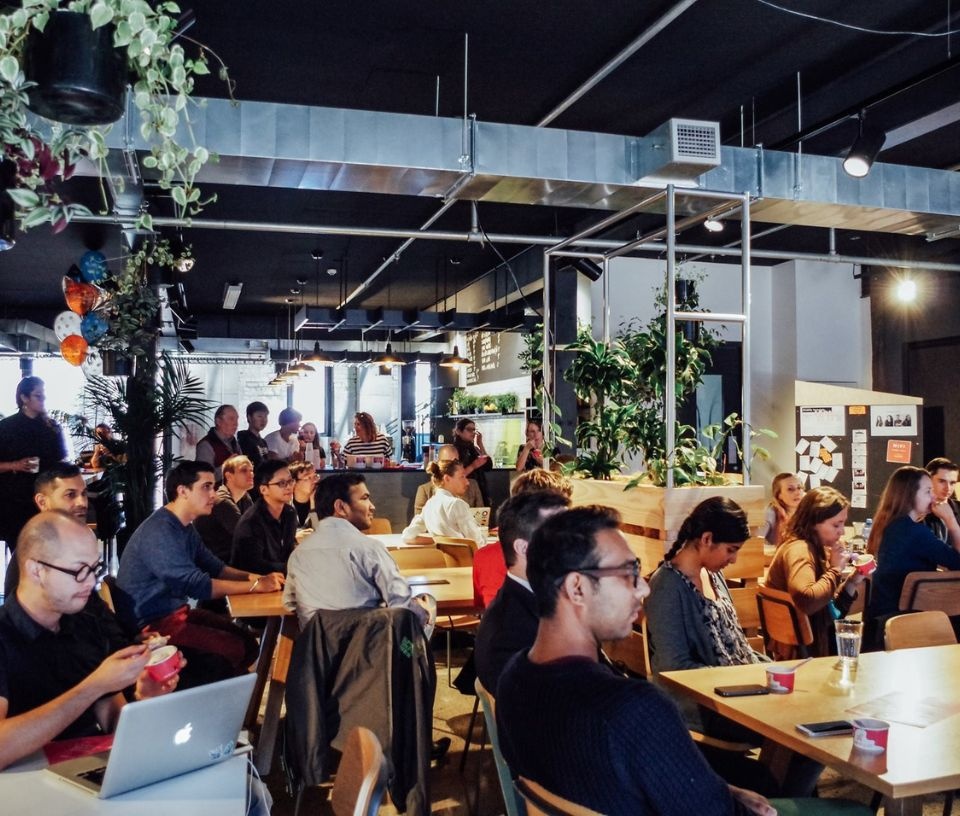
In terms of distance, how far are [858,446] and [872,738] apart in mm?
7128

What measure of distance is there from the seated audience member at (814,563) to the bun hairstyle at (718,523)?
3.93ft

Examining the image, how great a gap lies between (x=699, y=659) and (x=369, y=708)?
3.90ft

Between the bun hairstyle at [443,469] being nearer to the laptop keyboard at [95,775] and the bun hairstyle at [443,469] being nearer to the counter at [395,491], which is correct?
the counter at [395,491]

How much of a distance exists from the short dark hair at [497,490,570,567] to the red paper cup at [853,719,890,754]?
48.1 inches

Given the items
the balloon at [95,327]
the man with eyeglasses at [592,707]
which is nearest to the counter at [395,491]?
the balloon at [95,327]

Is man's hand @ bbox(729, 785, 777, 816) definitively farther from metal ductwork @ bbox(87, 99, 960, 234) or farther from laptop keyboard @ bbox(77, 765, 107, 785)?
metal ductwork @ bbox(87, 99, 960, 234)

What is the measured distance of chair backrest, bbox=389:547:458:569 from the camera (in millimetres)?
5203

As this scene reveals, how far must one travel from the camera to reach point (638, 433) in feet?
18.0

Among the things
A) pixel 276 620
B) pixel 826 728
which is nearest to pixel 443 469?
pixel 276 620

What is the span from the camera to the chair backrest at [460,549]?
5629 millimetres

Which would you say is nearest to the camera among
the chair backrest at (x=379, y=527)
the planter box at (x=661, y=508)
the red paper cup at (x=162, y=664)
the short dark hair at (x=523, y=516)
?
the red paper cup at (x=162, y=664)

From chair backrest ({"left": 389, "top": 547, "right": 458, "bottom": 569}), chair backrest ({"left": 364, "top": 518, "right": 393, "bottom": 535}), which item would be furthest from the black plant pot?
chair backrest ({"left": 364, "top": 518, "right": 393, "bottom": 535})

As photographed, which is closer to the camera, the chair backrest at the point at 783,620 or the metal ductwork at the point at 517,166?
the chair backrest at the point at 783,620

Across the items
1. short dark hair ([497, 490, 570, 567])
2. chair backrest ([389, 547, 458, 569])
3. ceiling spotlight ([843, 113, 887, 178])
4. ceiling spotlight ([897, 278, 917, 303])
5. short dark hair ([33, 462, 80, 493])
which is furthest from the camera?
ceiling spotlight ([897, 278, 917, 303])
